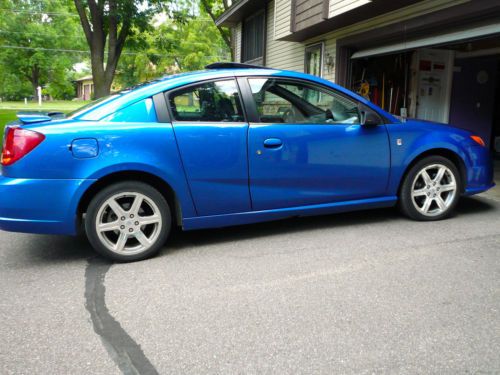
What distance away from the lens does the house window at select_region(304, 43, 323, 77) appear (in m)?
11.3

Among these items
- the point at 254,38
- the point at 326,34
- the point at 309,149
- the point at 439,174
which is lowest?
the point at 439,174

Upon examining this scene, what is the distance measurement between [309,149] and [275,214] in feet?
2.33

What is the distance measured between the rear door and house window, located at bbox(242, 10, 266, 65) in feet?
38.9

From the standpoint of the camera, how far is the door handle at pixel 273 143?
4074 mm

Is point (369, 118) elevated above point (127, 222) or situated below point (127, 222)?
above

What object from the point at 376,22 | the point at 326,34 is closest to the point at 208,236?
the point at 376,22

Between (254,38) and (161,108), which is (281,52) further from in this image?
(161,108)

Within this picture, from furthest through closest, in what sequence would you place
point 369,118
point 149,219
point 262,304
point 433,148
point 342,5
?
point 342,5
point 433,148
point 369,118
point 149,219
point 262,304

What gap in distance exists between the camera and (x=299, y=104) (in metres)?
4.41

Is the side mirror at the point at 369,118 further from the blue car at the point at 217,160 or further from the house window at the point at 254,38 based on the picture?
the house window at the point at 254,38

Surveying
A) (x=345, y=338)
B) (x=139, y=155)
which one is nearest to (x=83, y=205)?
(x=139, y=155)

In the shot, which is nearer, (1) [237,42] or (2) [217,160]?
(2) [217,160]

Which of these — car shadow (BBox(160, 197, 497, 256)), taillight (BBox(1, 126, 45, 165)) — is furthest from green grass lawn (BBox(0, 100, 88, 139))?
car shadow (BBox(160, 197, 497, 256))

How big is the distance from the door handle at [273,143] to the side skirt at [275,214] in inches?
24.5
